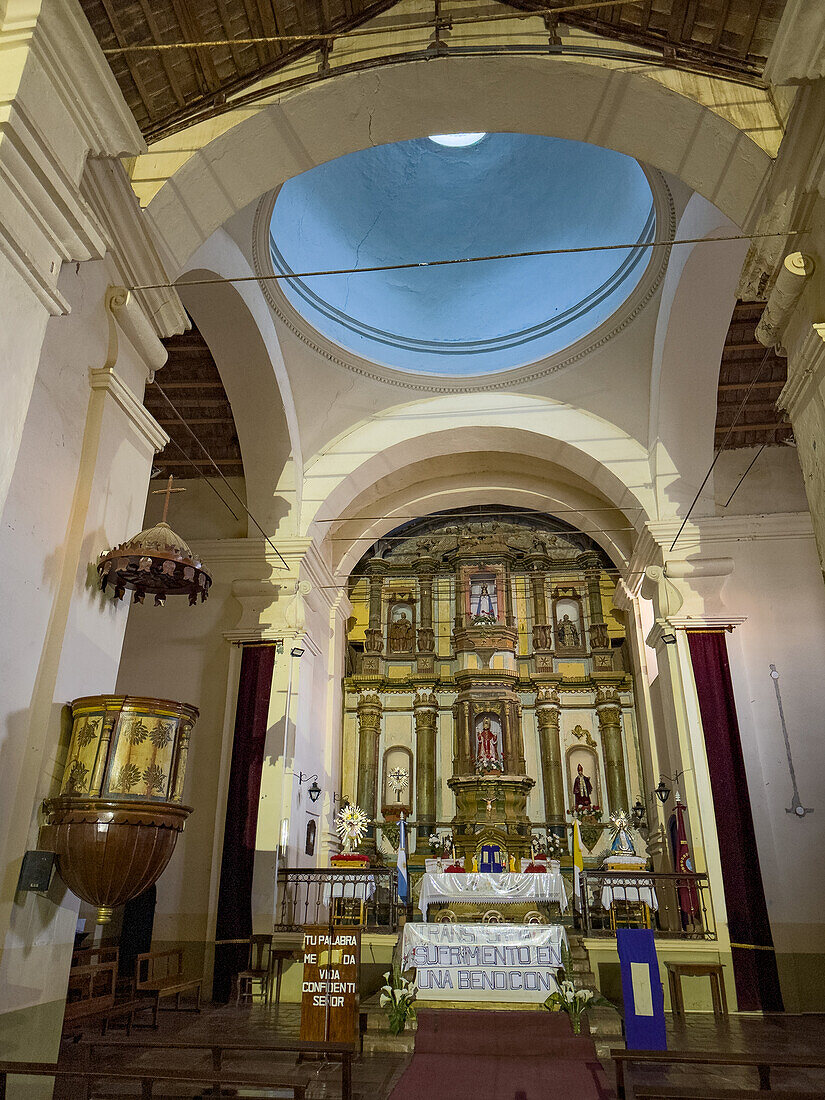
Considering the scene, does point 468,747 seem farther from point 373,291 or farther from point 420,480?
point 373,291

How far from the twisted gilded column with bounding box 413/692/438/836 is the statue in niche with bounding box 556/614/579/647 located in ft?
8.15

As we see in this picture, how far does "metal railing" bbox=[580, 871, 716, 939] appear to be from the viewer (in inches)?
320

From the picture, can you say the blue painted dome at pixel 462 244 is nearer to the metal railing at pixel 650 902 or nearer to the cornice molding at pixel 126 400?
the cornice molding at pixel 126 400

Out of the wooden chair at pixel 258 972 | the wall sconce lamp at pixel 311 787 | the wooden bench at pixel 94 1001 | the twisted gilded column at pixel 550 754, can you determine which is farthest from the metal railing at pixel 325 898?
the twisted gilded column at pixel 550 754

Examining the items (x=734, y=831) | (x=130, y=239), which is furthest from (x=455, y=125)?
(x=734, y=831)

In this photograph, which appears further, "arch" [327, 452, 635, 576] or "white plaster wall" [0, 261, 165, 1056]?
"arch" [327, 452, 635, 576]

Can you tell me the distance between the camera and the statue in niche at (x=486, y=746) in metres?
12.9

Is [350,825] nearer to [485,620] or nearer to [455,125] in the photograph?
[485,620]

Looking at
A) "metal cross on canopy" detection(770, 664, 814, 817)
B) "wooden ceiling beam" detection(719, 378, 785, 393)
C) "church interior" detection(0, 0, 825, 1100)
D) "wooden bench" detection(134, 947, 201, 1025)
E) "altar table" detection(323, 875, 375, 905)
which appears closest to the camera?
"church interior" detection(0, 0, 825, 1100)

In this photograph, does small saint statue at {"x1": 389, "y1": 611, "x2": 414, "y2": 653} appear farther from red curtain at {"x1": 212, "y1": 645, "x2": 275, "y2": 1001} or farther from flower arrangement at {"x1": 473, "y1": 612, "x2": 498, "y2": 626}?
red curtain at {"x1": 212, "y1": 645, "x2": 275, "y2": 1001}

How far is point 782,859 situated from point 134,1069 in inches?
275

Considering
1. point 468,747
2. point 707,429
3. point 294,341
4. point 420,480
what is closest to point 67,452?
point 294,341

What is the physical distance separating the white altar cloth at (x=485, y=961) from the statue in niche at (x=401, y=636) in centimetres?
787

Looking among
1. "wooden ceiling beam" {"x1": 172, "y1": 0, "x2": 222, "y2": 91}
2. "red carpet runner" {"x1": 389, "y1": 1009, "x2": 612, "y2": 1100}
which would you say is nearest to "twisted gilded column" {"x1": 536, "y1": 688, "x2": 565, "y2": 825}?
"red carpet runner" {"x1": 389, "y1": 1009, "x2": 612, "y2": 1100}
